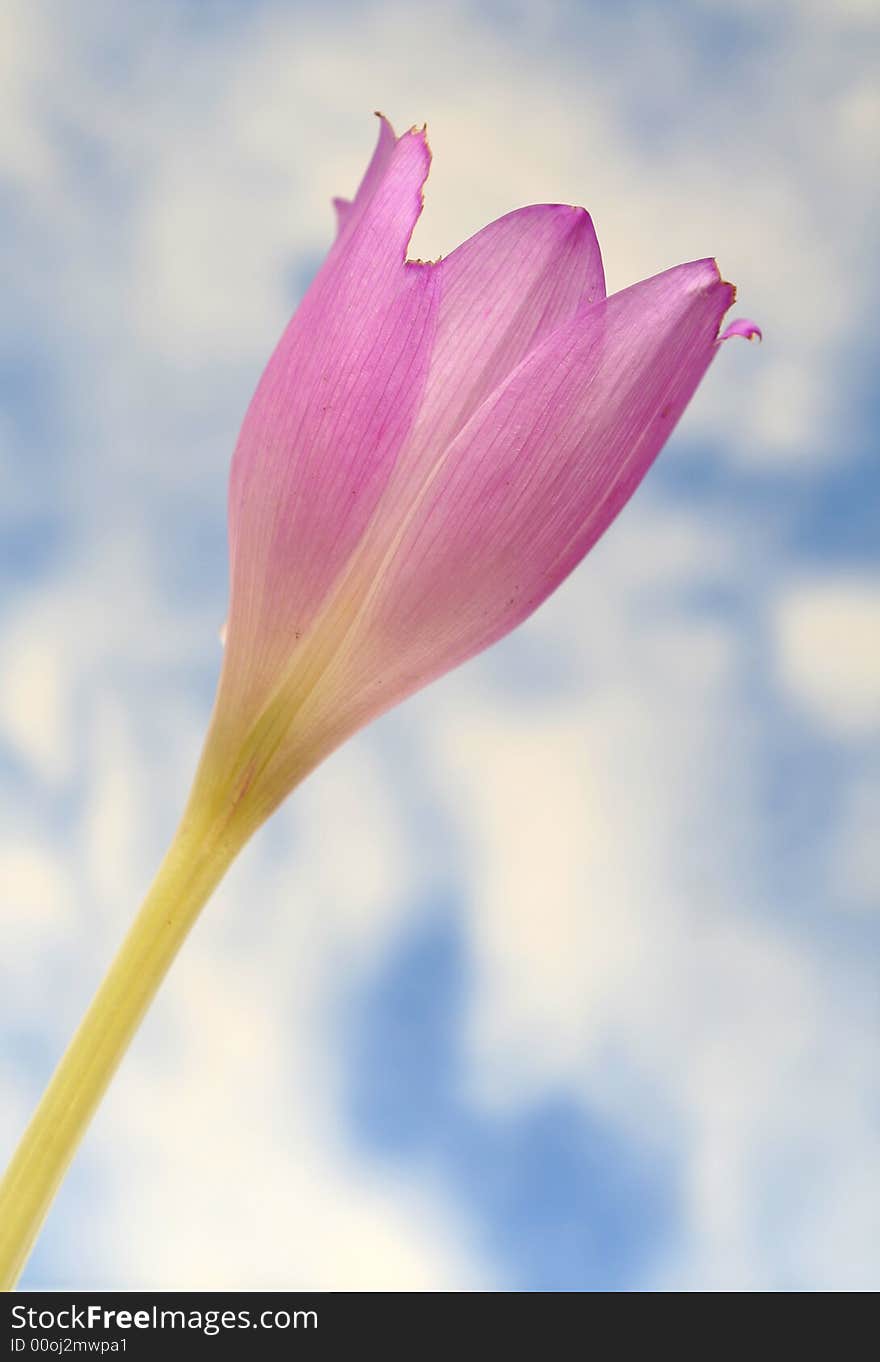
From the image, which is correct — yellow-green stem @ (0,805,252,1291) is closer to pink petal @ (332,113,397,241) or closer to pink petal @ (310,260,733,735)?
pink petal @ (310,260,733,735)

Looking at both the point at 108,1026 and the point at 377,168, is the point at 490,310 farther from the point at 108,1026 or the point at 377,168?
the point at 108,1026

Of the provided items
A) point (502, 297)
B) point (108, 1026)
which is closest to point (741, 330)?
point (502, 297)

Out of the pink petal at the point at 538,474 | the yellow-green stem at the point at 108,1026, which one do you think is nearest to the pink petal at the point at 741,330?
the pink petal at the point at 538,474
